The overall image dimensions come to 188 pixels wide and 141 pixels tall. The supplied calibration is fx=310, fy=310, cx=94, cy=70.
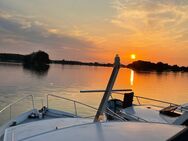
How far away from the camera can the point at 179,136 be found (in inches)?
111

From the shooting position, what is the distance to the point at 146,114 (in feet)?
38.4

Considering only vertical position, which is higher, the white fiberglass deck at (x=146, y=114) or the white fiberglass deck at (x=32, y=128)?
the white fiberglass deck at (x=32, y=128)

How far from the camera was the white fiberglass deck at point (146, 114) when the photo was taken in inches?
426

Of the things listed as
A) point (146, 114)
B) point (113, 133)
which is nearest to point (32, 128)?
point (113, 133)

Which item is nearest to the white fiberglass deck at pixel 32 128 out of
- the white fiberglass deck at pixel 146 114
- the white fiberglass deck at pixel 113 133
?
the white fiberglass deck at pixel 113 133

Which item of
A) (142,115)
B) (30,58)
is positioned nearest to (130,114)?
(142,115)

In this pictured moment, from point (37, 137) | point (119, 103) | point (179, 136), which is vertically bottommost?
point (119, 103)

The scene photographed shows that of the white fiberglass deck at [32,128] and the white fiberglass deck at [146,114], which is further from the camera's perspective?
the white fiberglass deck at [146,114]

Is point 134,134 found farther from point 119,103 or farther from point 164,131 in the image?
point 119,103

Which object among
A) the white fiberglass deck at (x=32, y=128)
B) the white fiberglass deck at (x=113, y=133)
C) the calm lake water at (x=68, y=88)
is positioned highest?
the white fiberglass deck at (x=113, y=133)

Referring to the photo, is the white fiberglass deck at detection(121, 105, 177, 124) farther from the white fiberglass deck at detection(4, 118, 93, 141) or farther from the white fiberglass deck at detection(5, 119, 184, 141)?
the white fiberglass deck at detection(5, 119, 184, 141)

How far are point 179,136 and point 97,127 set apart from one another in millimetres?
1356

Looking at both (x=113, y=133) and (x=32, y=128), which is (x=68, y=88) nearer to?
(x=32, y=128)

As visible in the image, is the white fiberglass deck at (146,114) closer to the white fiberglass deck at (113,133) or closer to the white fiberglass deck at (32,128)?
the white fiberglass deck at (32,128)
